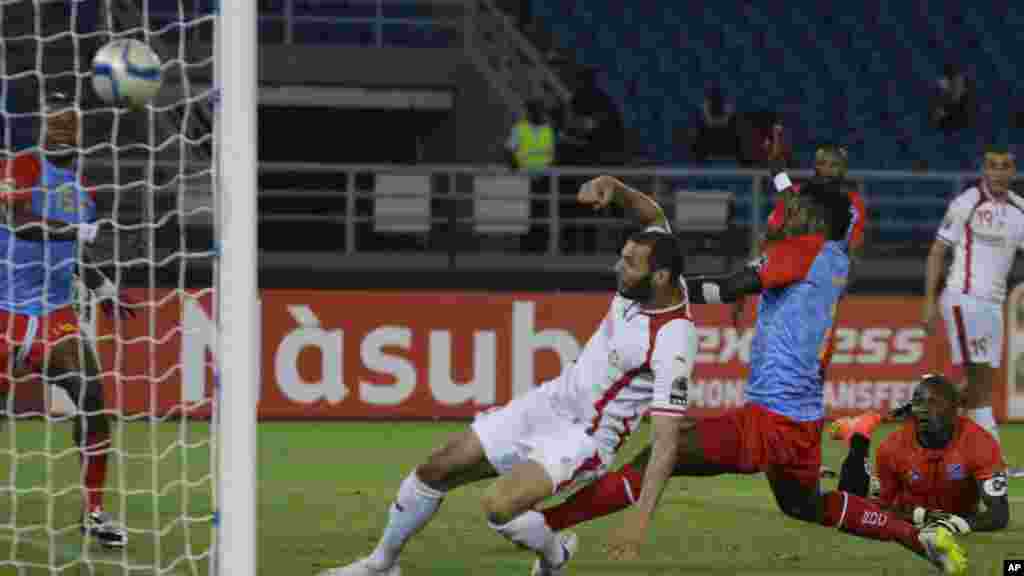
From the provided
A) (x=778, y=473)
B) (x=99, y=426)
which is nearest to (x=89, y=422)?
(x=99, y=426)

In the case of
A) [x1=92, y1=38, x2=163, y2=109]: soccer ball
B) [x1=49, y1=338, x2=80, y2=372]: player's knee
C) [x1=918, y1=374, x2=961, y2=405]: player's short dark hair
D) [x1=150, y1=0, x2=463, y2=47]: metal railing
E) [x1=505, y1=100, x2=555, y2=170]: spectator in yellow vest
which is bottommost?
[x1=918, y1=374, x2=961, y2=405]: player's short dark hair

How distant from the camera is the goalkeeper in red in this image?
26.8 ft

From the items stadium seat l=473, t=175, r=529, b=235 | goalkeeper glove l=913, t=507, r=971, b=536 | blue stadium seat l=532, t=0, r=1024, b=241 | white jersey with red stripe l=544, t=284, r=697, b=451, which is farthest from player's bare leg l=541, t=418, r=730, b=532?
blue stadium seat l=532, t=0, r=1024, b=241

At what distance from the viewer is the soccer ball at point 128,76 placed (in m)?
7.29

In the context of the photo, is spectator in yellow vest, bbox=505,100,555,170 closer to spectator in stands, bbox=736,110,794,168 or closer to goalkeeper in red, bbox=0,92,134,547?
spectator in stands, bbox=736,110,794,168

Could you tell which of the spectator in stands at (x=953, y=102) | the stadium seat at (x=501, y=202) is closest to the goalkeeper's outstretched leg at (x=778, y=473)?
the stadium seat at (x=501, y=202)

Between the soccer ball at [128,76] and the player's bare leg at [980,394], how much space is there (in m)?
5.78

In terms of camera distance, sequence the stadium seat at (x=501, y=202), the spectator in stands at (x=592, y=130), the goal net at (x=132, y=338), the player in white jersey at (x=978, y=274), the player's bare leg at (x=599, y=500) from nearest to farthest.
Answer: the player's bare leg at (x=599, y=500) → the goal net at (x=132, y=338) → the player in white jersey at (x=978, y=274) → the stadium seat at (x=501, y=202) → the spectator in stands at (x=592, y=130)

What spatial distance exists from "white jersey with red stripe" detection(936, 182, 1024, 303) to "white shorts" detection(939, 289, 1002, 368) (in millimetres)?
58

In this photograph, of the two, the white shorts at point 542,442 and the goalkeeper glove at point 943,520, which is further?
the goalkeeper glove at point 943,520

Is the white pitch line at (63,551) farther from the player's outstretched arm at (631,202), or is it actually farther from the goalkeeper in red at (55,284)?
the player's outstretched arm at (631,202)

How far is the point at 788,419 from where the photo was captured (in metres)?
7.55

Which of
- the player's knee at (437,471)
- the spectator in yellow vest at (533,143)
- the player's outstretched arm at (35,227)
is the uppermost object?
the spectator in yellow vest at (533,143)

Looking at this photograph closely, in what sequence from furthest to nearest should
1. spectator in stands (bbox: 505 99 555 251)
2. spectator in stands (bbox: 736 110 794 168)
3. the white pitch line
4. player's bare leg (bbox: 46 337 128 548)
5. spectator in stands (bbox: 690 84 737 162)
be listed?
1. spectator in stands (bbox: 690 84 737 162)
2. spectator in stands (bbox: 736 110 794 168)
3. spectator in stands (bbox: 505 99 555 251)
4. player's bare leg (bbox: 46 337 128 548)
5. the white pitch line
